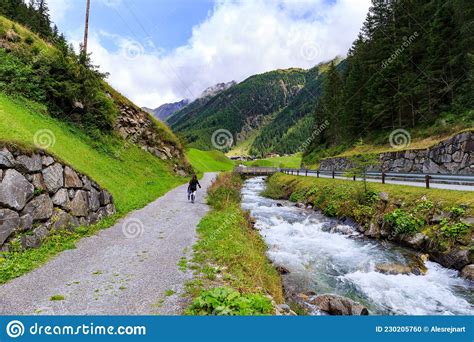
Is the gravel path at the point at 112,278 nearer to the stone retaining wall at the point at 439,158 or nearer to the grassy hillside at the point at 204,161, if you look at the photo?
the stone retaining wall at the point at 439,158

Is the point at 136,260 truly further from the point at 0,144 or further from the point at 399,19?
the point at 399,19

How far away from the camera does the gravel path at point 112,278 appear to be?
6.36m

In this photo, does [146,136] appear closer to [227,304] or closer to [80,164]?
[80,164]

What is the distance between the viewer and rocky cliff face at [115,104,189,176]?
33069mm

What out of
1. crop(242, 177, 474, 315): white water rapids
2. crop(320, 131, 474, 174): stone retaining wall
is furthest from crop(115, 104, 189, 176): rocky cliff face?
crop(320, 131, 474, 174): stone retaining wall

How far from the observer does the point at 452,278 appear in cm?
1091

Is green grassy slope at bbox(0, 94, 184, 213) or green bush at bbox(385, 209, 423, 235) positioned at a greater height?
green grassy slope at bbox(0, 94, 184, 213)

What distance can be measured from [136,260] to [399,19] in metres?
53.2

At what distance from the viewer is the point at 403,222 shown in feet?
50.1

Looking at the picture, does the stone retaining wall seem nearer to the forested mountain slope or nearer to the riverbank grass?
the forested mountain slope

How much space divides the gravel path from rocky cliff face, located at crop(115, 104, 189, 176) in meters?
22.3

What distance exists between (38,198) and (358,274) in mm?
Answer: 13472
